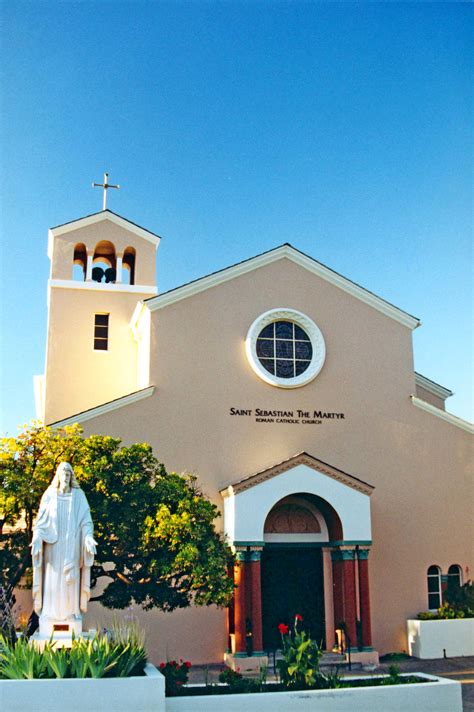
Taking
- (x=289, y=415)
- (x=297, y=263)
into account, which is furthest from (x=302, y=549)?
(x=297, y=263)

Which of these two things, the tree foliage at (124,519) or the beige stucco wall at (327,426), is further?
the beige stucco wall at (327,426)

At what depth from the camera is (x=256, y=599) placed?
22.4 metres

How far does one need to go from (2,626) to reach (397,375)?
53.5 ft

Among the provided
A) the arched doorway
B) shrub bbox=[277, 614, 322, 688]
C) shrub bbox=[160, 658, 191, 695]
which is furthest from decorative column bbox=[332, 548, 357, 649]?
shrub bbox=[160, 658, 191, 695]

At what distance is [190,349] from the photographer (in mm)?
25734

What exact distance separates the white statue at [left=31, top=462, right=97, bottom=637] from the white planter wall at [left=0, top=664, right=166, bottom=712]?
1339 mm

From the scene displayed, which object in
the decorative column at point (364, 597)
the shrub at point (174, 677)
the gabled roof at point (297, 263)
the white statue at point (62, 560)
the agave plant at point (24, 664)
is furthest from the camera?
the gabled roof at point (297, 263)

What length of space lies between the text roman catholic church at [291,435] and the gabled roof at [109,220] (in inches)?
134

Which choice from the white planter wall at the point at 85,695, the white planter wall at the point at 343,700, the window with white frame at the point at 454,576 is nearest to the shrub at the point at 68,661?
the white planter wall at the point at 85,695

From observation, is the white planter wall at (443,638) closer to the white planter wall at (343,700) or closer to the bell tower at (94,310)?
the white planter wall at (343,700)

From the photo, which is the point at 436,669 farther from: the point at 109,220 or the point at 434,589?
the point at 109,220

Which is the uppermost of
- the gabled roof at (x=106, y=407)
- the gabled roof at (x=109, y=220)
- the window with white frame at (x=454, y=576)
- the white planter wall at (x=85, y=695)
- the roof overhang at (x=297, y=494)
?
the gabled roof at (x=109, y=220)

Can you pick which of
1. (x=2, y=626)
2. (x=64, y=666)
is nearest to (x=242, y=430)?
(x=2, y=626)

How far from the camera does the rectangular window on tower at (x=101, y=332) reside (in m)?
29.6
